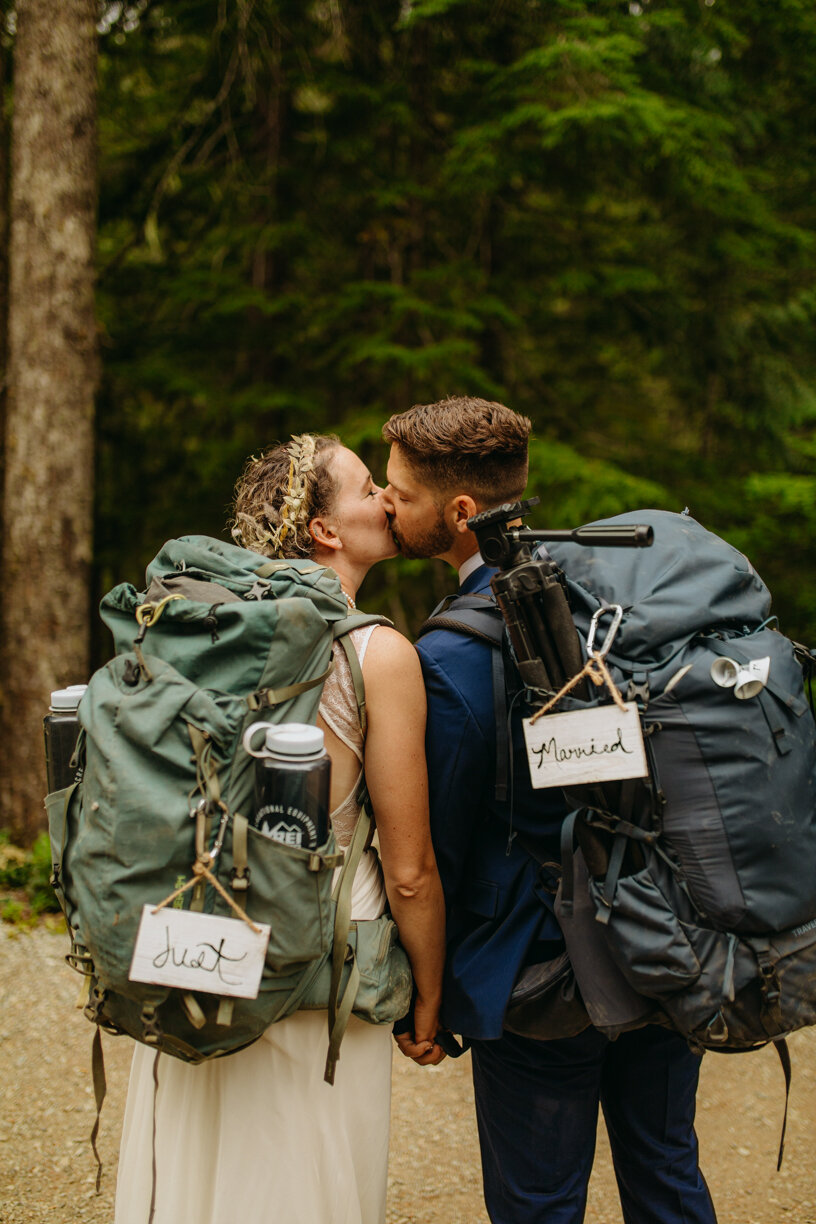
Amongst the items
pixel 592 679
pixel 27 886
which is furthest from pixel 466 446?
pixel 27 886

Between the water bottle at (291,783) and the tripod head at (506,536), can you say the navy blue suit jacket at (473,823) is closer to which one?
the tripod head at (506,536)

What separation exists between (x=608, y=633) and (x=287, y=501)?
0.85 m

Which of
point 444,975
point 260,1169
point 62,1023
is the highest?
point 444,975

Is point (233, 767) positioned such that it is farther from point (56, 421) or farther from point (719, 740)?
point (56, 421)

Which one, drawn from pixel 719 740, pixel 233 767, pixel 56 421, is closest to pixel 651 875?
pixel 719 740

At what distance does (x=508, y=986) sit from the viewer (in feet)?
5.87

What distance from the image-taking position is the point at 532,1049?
1.87m

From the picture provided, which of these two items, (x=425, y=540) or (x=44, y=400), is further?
(x=44, y=400)

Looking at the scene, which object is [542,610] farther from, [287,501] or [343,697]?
[287,501]

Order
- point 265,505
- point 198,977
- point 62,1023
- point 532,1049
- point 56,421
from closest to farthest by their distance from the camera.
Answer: point 198,977
point 532,1049
point 265,505
point 62,1023
point 56,421

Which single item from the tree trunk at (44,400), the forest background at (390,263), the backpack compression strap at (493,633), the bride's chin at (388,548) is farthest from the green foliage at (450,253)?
the backpack compression strap at (493,633)

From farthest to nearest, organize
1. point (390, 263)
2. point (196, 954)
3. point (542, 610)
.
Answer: point (390, 263), point (542, 610), point (196, 954)

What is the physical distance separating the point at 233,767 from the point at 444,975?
2.53 ft

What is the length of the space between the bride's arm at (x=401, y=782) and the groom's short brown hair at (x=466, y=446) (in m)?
0.48
